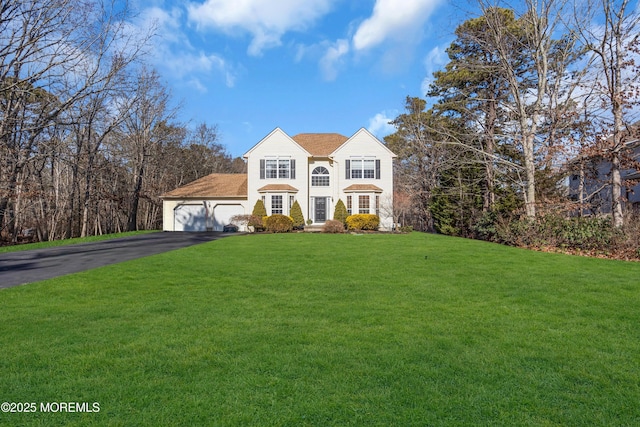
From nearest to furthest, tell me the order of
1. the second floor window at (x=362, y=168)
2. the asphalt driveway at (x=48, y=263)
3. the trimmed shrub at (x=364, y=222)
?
the asphalt driveway at (x=48, y=263), the trimmed shrub at (x=364, y=222), the second floor window at (x=362, y=168)

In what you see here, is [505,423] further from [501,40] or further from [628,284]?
[501,40]

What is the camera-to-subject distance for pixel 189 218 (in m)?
28.5

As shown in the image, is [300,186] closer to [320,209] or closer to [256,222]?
[320,209]

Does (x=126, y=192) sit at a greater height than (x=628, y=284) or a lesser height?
greater

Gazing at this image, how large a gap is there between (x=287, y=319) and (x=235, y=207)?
78.6 ft

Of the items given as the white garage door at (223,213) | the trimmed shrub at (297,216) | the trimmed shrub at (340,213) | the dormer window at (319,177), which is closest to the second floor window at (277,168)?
the dormer window at (319,177)

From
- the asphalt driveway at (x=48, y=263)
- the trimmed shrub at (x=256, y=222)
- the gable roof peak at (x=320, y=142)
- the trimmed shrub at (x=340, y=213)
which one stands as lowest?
the asphalt driveway at (x=48, y=263)

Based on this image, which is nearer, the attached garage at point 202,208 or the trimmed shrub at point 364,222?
the trimmed shrub at point 364,222

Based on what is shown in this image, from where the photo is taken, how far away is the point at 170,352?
3.91m

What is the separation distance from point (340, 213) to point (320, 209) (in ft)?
5.73

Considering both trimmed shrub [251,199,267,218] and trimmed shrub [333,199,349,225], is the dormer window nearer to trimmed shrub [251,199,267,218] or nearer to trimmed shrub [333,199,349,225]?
trimmed shrub [333,199,349,225]

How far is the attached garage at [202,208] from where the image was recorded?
28094mm

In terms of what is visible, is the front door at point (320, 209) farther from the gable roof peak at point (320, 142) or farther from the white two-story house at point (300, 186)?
the gable roof peak at point (320, 142)

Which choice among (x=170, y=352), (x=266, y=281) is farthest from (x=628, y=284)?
(x=170, y=352)
